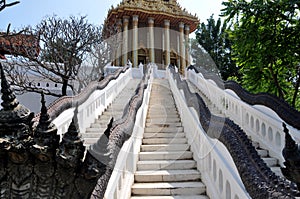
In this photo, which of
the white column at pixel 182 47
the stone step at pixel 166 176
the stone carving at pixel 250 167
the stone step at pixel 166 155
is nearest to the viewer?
the stone carving at pixel 250 167

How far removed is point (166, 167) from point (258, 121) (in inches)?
101

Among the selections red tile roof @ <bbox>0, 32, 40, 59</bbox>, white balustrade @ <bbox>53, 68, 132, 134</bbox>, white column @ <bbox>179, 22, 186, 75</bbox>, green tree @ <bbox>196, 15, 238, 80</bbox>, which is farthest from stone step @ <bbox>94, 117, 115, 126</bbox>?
white column @ <bbox>179, 22, 186, 75</bbox>

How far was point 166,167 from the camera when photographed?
16.2ft

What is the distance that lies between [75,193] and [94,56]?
1617 cm

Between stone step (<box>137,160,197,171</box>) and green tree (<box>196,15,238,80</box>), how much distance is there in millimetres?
16375

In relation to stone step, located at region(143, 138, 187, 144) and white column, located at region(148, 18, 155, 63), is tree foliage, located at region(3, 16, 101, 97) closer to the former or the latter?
stone step, located at region(143, 138, 187, 144)

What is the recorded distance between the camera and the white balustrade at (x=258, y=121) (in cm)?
524

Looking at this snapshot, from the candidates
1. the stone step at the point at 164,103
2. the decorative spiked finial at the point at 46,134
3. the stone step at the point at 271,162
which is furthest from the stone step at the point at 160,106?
the decorative spiked finial at the point at 46,134

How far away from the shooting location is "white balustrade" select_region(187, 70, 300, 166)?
5.24m

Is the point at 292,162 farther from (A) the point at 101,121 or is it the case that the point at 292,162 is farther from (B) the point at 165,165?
(A) the point at 101,121

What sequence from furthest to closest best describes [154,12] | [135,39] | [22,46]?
[154,12], [135,39], [22,46]

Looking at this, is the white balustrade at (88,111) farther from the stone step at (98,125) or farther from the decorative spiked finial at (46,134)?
the decorative spiked finial at (46,134)

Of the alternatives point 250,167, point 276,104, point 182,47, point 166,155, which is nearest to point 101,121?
point 166,155

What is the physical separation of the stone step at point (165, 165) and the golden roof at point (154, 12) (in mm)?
24009
